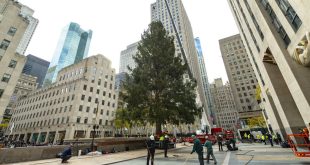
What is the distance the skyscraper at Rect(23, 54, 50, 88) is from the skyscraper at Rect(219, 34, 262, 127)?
611 feet

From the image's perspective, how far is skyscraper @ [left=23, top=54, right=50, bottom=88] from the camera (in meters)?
168

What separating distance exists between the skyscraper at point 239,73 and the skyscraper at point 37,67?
611ft

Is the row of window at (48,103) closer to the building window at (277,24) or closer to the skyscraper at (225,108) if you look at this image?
the building window at (277,24)

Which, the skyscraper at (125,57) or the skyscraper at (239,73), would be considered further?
the skyscraper at (125,57)

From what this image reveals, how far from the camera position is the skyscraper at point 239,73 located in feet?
254

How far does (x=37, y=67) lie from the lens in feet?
586

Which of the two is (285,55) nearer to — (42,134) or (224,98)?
(42,134)

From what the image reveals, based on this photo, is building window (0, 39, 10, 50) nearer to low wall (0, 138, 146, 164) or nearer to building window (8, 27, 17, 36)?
building window (8, 27, 17, 36)

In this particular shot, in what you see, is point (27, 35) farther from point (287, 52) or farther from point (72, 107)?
point (287, 52)

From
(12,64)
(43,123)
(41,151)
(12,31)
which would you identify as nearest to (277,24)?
(41,151)

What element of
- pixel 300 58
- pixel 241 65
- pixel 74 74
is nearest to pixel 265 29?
pixel 300 58

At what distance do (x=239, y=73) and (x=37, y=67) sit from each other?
207 m

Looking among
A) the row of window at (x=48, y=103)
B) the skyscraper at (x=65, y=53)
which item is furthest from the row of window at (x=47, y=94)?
the skyscraper at (x=65, y=53)

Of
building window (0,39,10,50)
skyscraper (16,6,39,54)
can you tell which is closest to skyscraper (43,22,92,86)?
skyscraper (16,6,39,54)
